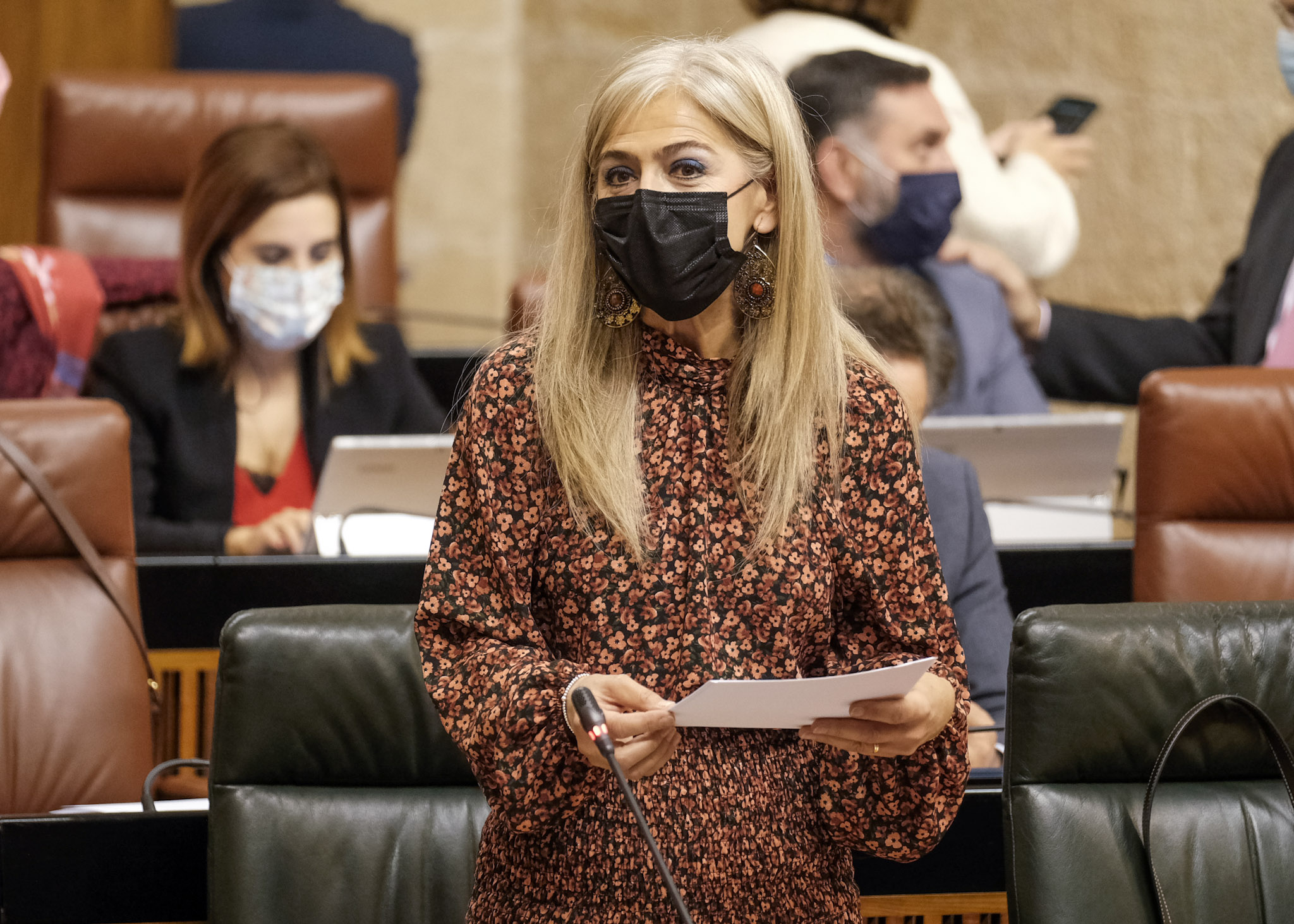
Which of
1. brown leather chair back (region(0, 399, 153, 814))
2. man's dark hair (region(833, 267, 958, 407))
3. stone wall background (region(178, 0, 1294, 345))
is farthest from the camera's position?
stone wall background (region(178, 0, 1294, 345))

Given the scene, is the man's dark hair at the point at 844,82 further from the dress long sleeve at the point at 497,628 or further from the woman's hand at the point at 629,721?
the woman's hand at the point at 629,721

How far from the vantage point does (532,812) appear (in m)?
1.10

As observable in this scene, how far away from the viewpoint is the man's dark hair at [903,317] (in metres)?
2.39

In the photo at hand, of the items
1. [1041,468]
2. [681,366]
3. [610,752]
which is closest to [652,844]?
[610,752]

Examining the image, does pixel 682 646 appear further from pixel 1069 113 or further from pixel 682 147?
pixel 1069 113

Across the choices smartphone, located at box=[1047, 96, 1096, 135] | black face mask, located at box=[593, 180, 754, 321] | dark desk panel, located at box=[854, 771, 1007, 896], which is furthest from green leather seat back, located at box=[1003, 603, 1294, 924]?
smartphone, located at box=[1047, 96, 1096, 135]

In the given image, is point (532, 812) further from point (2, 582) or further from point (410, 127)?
point (410, 127)

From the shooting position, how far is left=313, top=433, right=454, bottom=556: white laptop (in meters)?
2.18

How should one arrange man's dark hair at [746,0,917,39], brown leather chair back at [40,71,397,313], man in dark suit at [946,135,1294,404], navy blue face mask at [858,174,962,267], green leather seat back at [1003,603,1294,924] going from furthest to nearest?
brown leather chair back at [40,71,397,313] < man in dark suit at [946,135,1294,404] < man's dark hair at [746,0,917,39] < navy blue face mask at [858,174,962,267] < green leather seat back at [1003,603,1294,924]

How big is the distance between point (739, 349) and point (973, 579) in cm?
101

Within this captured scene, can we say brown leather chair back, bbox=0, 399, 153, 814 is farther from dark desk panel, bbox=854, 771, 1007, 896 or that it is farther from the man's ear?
the man's ear

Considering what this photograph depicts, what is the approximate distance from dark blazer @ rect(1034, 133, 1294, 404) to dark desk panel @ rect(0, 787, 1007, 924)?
6.36ft

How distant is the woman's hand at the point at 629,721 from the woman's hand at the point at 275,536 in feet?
4.74

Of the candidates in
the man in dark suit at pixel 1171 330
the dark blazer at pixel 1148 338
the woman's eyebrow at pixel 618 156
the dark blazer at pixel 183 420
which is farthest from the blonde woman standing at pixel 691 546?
the dark blazer at pixel 1148 338
